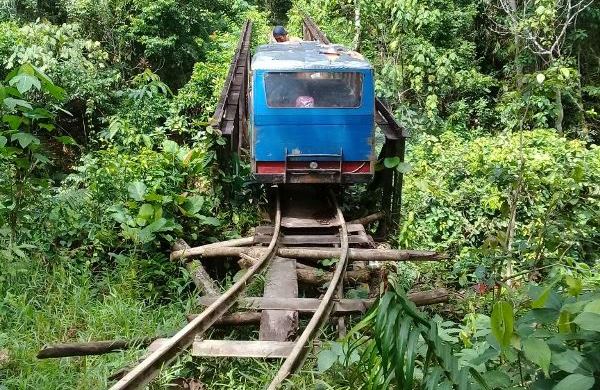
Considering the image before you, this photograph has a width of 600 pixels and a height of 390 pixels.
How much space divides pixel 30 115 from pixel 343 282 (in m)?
2.85

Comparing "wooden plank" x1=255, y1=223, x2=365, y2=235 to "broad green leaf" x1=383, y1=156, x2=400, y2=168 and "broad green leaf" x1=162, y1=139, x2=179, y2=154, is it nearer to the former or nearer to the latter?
"broad green leaf" x1=383, y1=156, x2=400, y2=168

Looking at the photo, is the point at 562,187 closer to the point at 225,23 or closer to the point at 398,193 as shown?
the point at 398,193

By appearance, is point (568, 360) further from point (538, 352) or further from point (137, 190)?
point (137, 190)

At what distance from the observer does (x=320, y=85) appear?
744 cm

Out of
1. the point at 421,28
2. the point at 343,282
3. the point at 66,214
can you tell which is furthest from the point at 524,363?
the point at 421,28

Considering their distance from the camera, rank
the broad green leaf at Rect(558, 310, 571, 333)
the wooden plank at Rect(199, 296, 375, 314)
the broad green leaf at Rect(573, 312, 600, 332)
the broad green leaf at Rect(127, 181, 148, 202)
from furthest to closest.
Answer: the broad green leaf at Rect(127, 181, 148, 202)
the wooden plank at Rect(199, 296, 375, 314)
the broad green leaf at Rect(558, 310, 571, 333)
the broad green leaf at Rect(573, 312, 600, 332)

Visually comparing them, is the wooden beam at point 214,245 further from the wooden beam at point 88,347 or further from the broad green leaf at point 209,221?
the wooden beam at point 88,347

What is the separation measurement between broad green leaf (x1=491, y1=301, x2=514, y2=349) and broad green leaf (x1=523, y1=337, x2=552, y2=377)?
A: 0.07m

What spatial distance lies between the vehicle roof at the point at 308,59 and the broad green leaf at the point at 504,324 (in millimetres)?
5970

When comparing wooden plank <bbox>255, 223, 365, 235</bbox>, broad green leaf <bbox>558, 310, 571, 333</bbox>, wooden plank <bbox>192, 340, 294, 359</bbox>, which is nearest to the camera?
broad green leaf <bbox>558, 310, 571, 333</bbox>

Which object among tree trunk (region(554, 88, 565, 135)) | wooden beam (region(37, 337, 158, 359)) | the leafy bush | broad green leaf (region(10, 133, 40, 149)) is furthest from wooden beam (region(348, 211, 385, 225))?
tree trunk (region(554, 88, 565, 135))

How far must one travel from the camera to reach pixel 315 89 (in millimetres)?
7434

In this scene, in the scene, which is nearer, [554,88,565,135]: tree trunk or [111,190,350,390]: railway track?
Answer: [111,190,350,390]: railway track

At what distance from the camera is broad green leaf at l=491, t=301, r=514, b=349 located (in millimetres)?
1699
